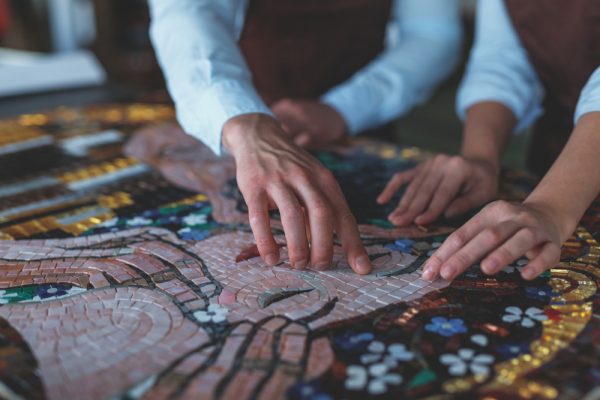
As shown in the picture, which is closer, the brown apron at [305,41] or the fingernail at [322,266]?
the fingernail at [322,266]

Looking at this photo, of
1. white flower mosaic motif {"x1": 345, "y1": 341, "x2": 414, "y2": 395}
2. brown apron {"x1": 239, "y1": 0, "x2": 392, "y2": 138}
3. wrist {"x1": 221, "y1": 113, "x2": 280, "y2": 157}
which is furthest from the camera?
brown apron {"x1": 239, "y1": 0, "x2": 392, "y2": 138}

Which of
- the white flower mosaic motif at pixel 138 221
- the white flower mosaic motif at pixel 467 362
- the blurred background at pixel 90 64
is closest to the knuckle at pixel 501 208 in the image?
the white flower mosaic motif at pixel 467 362

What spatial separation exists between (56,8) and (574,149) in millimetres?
2262

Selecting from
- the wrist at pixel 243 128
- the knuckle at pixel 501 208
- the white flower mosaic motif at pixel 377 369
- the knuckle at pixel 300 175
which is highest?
the wrist at pixel 243 128

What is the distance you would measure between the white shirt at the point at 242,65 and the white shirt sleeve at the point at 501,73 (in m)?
0.22

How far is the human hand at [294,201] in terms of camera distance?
0.73m

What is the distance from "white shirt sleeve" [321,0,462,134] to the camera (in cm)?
141

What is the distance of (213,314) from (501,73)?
823 mm

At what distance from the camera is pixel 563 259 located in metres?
Answer: 0.77

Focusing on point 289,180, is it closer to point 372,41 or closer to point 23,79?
point 372,41

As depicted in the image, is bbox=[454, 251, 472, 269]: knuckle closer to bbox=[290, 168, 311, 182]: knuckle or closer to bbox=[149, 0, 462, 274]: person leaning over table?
bbox=[149, 0, 462, 274]: person leaning over table

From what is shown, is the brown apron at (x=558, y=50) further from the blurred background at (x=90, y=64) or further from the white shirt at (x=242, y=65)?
the blurred background at (x=90, y=64)

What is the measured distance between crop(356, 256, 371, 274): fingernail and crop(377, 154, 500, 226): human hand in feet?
0.61

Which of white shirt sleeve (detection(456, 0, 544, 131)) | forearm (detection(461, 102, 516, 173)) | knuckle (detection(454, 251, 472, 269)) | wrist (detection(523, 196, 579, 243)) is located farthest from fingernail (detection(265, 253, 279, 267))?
white shirt sleeve (detection(456, 0, 544, 131))
